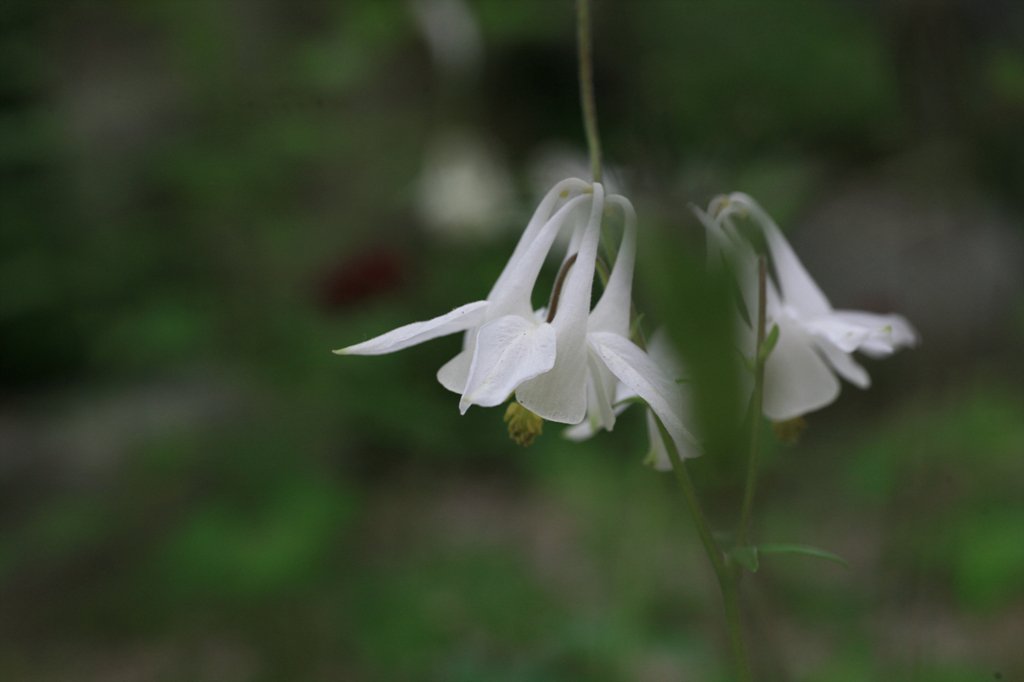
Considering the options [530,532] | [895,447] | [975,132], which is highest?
[975,132]

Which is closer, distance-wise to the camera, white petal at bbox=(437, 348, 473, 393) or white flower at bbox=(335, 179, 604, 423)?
white flower at bbox=(335, 179, 604, 423)

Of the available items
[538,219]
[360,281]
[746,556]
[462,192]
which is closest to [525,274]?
[538,219]

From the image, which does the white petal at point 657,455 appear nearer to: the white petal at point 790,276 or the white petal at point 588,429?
the white petal at point 588,429

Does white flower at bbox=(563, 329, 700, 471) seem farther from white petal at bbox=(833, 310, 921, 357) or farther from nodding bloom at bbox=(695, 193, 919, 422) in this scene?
white petal at bbox=(833, 310, 921, 357)

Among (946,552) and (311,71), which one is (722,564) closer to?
(946,552)

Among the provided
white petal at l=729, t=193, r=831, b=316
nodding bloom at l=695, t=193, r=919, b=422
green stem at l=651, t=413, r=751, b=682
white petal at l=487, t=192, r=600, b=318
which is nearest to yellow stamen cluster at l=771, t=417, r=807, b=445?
nodding bloom at l=695, t=193, r=919, b=422

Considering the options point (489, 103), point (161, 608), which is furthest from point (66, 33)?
point (161, 608)
